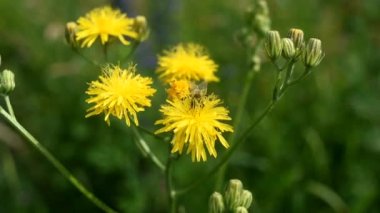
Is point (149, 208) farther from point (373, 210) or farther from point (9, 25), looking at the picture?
point (9, 25)

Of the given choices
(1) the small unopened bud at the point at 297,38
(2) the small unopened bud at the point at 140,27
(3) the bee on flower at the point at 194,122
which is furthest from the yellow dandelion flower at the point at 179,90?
(2) the small unopened bud at the point at 140,27

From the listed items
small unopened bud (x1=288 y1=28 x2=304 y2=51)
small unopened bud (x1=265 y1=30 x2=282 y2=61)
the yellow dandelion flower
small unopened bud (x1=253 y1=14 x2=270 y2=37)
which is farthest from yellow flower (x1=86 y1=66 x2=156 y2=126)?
small unopened bud (x1=253 y1=14 x2=270 y2=37)

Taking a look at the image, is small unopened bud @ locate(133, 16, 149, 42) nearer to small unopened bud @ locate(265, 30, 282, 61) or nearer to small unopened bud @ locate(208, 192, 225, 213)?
small unopened bud @ locate(265, 30, 282, 61)

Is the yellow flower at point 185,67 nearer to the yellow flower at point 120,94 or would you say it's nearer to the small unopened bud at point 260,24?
the yellow flower at point 120,94

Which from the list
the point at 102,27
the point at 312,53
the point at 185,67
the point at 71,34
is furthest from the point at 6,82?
the point at 312,53

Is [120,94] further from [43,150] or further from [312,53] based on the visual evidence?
[312,53]

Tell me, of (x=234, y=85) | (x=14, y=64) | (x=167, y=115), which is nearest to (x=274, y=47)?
(x=167, y=115)
